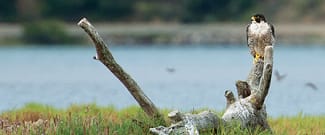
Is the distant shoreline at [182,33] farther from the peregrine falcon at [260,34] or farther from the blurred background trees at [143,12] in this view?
the peregrine falcon at [260,34]

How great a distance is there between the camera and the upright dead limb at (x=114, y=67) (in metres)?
11.3

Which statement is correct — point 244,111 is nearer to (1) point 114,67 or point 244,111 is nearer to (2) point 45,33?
(1) point 114,67

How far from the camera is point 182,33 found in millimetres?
68750

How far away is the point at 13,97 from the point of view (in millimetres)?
25234

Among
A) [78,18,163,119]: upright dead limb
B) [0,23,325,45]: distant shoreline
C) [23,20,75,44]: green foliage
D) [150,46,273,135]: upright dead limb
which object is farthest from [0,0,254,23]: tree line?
[78,18,163,119]: upright dead limb

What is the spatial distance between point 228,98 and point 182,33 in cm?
5628

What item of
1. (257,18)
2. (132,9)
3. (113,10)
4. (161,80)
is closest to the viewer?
(257,18)

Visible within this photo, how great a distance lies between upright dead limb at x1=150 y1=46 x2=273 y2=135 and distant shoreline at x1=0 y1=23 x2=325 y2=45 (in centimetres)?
5058

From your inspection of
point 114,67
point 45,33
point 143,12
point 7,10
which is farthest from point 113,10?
point 114,67

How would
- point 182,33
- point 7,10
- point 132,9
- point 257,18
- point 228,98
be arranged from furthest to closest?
1. point 132,9
2. point 7,10
3. point 182,33
4. point 228,98
5. point 257,18

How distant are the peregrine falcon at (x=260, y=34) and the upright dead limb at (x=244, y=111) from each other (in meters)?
0.20

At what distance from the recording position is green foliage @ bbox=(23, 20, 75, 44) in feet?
214

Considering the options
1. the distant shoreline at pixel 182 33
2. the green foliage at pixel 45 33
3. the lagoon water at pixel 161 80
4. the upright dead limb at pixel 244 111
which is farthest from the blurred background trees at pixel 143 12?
the upright dead limb at pixel 244 111

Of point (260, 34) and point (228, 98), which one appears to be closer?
point (260, 34)
